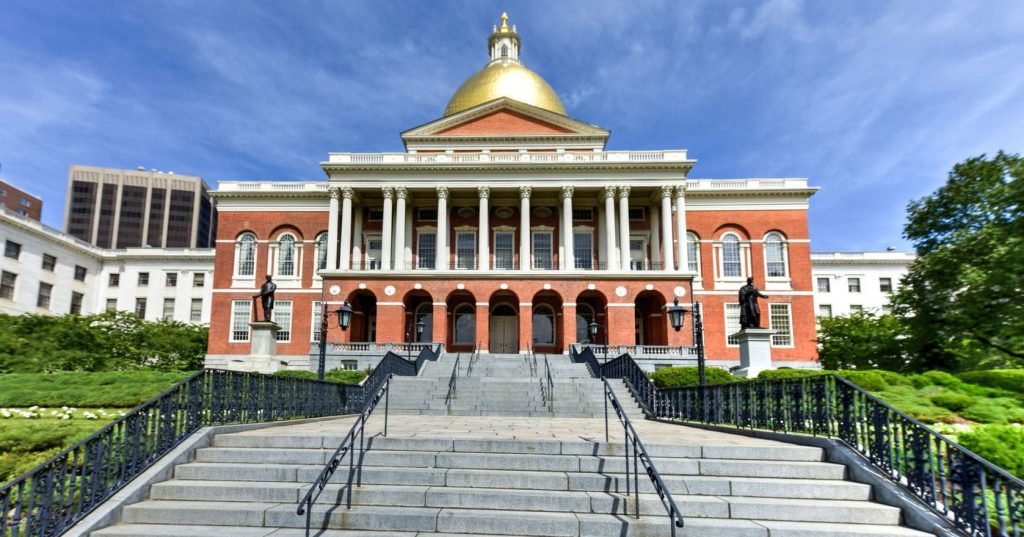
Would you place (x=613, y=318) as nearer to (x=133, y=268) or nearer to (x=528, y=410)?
(x=528, y=410)

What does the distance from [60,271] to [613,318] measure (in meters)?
48.2

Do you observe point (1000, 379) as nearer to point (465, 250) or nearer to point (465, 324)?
point (465, 324)

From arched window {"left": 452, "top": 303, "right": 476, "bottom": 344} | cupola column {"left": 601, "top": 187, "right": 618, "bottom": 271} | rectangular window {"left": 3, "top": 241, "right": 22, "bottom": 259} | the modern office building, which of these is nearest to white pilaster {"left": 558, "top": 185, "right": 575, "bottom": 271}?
cupola column {"left": 601, "top": 187, "right": 618, "bottom": 271}

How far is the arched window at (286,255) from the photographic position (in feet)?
133

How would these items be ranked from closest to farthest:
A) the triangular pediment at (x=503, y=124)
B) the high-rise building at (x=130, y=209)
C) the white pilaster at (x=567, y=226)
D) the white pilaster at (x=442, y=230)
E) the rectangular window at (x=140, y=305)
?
the white pilaster at (x=442, y=230) → the white pilaster at (x=567, y=226) → the triangular pediment at (x=503, y=124) → the rectangular window at (x=140, y=305) → the high-rise building at (x=130, y=209)

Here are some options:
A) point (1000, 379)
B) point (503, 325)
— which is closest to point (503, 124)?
point (503, 325)

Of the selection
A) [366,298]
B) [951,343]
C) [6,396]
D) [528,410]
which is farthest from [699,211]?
[6,396]

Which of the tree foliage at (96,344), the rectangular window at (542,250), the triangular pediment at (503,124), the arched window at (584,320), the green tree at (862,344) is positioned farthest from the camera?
the triangular pediment at (503,124)

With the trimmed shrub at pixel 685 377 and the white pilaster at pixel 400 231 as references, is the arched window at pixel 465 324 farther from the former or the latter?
the trimmed shrub at pixel 685 377

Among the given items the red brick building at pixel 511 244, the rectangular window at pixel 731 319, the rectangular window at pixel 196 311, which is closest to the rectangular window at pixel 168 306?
the rectangular window at pixel 196 311

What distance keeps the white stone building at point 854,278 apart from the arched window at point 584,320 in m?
30.8

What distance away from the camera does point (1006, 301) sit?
21.4 metres

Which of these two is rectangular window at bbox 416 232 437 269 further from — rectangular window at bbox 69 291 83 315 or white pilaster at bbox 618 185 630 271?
rectangular window at bbox 69 291 83 315

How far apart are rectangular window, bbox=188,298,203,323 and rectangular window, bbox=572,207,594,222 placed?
37845 millimetres
